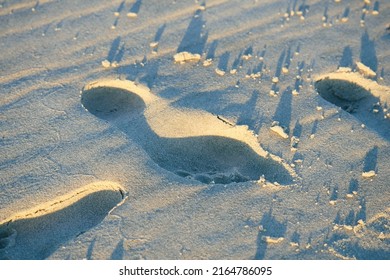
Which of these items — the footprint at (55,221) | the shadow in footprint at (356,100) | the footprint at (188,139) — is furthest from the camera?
the shadow in footprint at (356,100)

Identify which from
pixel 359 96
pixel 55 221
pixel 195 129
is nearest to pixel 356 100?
pixel 359 96

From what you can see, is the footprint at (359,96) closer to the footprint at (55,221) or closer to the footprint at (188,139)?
the footprint at (188,139)

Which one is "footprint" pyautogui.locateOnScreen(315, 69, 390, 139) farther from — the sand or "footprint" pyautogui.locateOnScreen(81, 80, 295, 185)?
"footprint" pyautogui.locateOnScreen(81, 80, 295, 185)

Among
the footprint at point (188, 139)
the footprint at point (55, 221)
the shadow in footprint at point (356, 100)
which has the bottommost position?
the footprint at point (55, 221)

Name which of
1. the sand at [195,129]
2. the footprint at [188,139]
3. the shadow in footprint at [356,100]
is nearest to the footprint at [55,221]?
the sand at [195,129]

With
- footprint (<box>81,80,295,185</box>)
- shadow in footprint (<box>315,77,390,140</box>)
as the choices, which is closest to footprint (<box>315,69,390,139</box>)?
shadow in footprint (<box>315,77,390,140</box>)

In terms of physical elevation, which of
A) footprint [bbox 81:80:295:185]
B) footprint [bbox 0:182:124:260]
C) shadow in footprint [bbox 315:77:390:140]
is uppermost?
shadow in footprint [bbox 315:77:390:140]

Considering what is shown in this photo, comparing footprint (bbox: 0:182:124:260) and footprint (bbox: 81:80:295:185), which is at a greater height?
Answer: footprint (bbox: 81:80:295:185)
